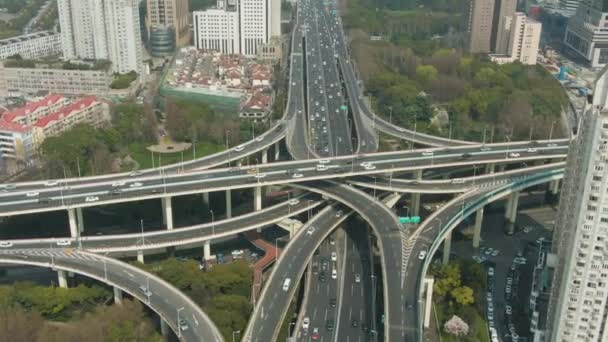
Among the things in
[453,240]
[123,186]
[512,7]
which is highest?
[512,7]

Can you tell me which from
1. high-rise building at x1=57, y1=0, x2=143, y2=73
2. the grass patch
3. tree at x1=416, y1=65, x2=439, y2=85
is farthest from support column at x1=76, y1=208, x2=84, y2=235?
tree at x1=416, y1=65, x2=439, y2=85

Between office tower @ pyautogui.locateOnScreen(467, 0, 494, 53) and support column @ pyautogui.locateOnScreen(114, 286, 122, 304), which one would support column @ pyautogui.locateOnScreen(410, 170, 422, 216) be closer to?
support column @ pyautogui.locateOnScreen(114, 286, 122, 304)

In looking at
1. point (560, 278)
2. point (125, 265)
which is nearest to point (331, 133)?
point (125, 265)

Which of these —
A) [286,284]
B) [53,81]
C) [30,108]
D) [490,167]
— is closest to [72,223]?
[286,284]

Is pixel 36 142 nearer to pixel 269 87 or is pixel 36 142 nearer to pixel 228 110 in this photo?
pixel 228 110

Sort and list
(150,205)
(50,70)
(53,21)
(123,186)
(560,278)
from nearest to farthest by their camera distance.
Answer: (560,278)
(123,186)
(150,205)
(50,70)
(53,21)

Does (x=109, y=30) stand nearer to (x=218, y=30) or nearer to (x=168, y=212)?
(x=218, y=30)
